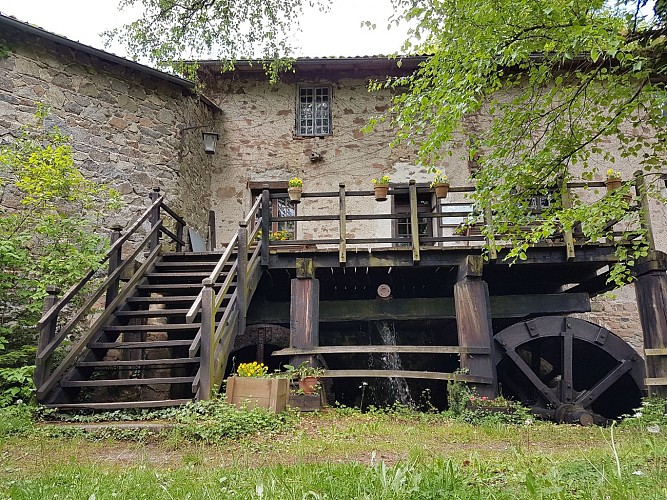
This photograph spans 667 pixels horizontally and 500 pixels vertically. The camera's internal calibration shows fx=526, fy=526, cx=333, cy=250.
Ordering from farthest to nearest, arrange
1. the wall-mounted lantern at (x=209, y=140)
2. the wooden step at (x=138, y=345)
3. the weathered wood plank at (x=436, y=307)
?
1. the wall-mounted lantern at (x=209, y=140)
2. the weathered wood plank at (x=436, y=307)
3. the wooden step at (x=138, y=345)

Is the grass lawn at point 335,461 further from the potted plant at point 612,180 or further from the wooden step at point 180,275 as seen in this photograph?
the potted plant at point 612,180

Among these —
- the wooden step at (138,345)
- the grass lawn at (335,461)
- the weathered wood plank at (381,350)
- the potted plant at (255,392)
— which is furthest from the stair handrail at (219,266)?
the weathered wood plank at (381,350)

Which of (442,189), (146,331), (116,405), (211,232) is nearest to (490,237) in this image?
(442,189)

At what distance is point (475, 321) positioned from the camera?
6.79 metres

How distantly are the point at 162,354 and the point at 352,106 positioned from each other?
6280 millimetres

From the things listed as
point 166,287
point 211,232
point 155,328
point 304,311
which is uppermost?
point 211,232

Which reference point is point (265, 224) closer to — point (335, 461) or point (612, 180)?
point (335, 461)

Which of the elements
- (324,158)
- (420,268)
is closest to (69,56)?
(324,158)

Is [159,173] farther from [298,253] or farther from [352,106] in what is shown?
[352,106]

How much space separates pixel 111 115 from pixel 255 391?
18.9 ft

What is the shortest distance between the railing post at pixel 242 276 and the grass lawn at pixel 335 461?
141 centimetres

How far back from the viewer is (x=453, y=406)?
6242 millimetres

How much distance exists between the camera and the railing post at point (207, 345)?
201 inches

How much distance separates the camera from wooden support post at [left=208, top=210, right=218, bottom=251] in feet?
33.1
